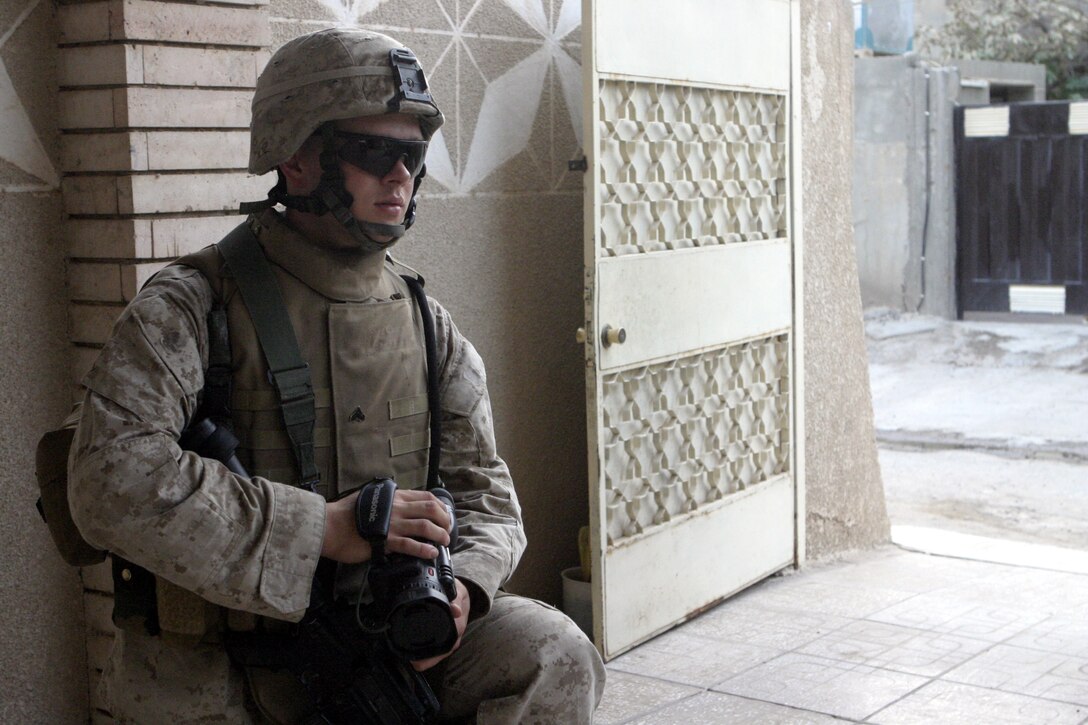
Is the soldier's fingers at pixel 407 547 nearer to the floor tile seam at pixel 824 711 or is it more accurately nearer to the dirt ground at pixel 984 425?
the floor tile seam at pixel 824 711

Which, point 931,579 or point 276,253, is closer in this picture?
point 276,253

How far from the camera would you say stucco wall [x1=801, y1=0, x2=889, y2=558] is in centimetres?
551

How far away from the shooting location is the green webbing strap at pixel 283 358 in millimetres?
2172

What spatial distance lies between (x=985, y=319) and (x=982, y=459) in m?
5.86

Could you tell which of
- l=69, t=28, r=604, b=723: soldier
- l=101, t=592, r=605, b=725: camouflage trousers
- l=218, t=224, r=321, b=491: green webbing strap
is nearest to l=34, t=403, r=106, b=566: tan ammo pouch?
l=69, t=28, r=604, b=723: soldier

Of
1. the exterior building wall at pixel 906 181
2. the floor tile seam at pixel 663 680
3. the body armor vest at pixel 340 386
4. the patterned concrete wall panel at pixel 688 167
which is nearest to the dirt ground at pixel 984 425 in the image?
the exterior building wall at pixel 906 181

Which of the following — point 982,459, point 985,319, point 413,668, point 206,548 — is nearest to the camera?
point 206,548

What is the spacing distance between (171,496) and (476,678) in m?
0.62

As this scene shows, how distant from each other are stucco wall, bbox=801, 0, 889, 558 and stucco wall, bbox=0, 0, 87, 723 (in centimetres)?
328

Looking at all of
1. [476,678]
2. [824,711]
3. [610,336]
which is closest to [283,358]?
[476,678]

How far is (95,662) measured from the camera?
3.15 meters

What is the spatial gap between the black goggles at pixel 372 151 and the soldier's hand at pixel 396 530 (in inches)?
22.6

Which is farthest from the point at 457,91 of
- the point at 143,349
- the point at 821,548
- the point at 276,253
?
the point at 821,548

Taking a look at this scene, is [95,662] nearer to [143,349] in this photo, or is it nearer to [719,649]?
[143,349]
